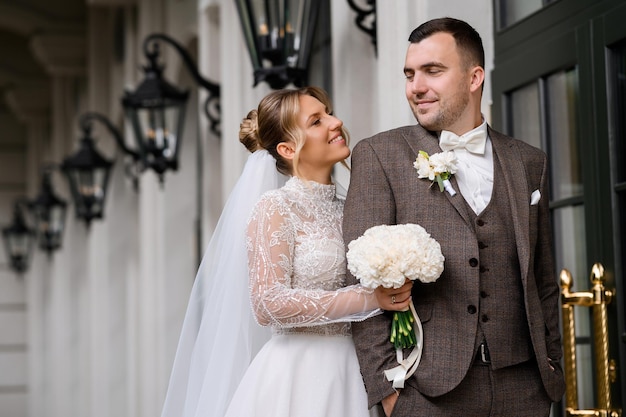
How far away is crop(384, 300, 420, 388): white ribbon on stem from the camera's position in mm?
3260

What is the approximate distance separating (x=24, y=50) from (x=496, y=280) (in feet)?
56.4

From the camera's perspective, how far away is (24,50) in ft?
63.8

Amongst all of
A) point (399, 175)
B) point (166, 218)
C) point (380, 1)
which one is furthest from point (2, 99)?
point (399, 175)

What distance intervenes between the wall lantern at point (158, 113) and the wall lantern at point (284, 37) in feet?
6.52

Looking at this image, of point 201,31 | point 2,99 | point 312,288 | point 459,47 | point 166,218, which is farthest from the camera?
point 2,99

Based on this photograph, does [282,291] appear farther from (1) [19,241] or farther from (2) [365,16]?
(1) [19,241]

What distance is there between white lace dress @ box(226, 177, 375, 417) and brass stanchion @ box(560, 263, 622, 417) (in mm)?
827

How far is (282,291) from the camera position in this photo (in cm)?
361

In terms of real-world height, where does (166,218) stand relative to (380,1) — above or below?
below

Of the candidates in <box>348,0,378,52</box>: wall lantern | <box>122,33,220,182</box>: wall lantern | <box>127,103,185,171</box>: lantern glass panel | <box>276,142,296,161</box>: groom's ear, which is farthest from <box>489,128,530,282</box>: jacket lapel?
<box>127,103,185,171</box>: lantern glass panel

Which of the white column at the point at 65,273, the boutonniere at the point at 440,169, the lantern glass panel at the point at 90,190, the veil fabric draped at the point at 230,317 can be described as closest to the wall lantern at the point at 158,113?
the lantern glass panel at the point at 90,190

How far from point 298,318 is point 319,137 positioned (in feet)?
1.96

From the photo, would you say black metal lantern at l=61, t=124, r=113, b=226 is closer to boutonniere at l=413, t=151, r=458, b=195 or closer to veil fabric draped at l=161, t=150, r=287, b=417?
veil fabric draped at l=161, t=150, r=287, b=417

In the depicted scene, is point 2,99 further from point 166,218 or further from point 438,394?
point 438,394
